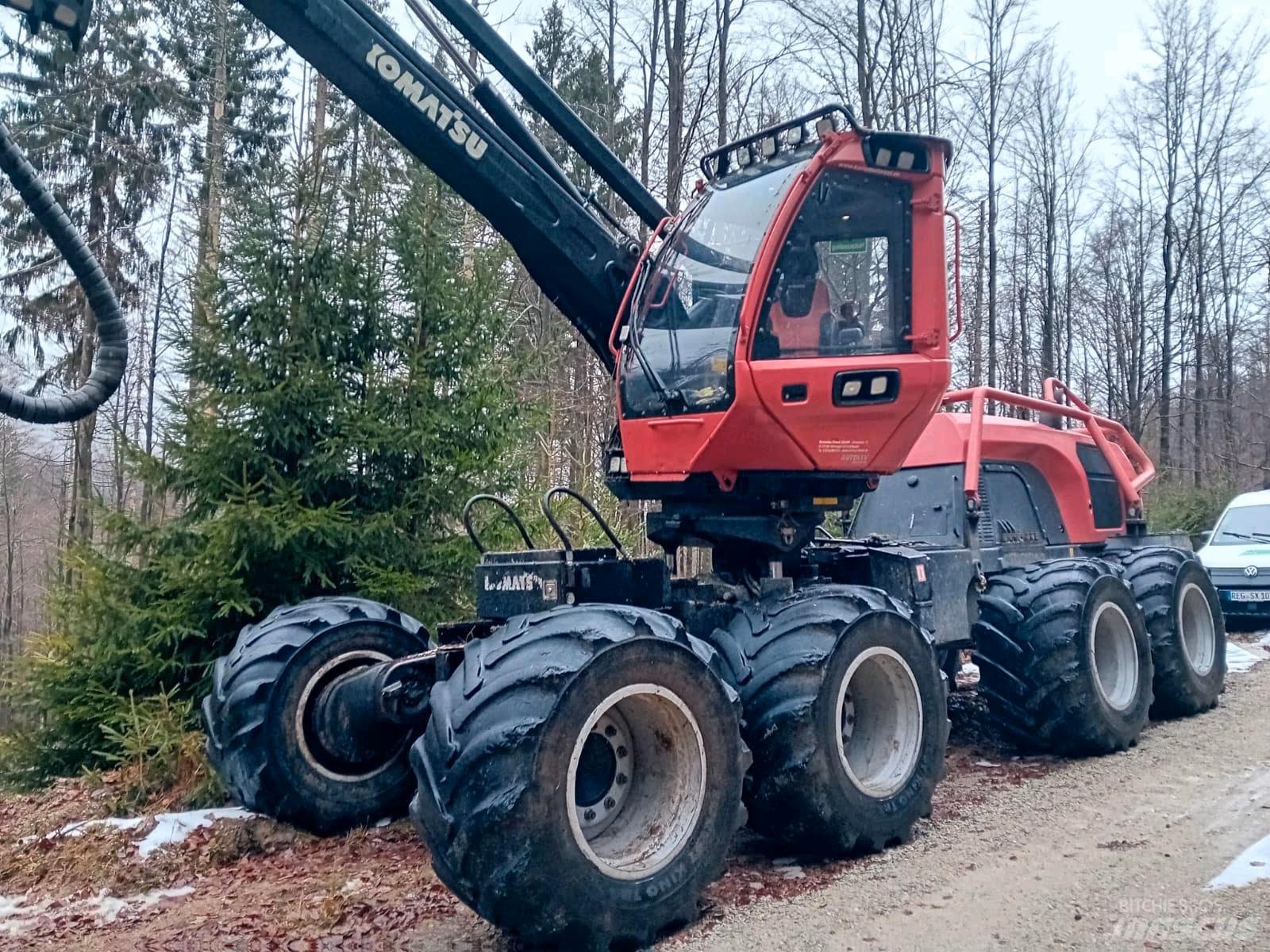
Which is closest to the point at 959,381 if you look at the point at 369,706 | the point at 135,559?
the point at 135,559

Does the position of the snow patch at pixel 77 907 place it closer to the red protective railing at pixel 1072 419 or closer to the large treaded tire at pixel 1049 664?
the large treaded tire at pixel 1049 664

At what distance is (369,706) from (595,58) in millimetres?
19060

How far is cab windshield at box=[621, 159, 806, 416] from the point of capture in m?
5.78

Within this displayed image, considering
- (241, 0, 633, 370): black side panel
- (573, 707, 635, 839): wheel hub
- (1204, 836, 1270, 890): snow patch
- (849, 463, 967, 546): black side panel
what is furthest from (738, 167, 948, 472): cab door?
(1204, 836, 1270, 890): snow patch

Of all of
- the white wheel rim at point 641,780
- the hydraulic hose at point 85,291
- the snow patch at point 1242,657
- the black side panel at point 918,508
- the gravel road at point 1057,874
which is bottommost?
the gravel road at point 1057,874

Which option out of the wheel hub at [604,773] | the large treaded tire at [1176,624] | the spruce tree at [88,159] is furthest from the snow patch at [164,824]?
the spruce tree at [88,159]

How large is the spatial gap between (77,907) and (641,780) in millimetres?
2640

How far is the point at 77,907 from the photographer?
197 inches

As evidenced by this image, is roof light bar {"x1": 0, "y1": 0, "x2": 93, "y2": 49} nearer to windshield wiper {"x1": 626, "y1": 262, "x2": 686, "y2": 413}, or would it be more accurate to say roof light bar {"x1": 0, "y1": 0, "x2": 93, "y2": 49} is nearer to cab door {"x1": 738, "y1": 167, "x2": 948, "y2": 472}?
windshield wiper {"x1": 626, "y1": 262, "x2": 686, "y2": 413}

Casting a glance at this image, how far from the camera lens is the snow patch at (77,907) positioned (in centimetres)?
486

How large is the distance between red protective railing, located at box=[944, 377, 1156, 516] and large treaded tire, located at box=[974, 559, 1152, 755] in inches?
31.2

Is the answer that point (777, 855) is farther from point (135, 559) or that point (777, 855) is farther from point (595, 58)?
point (595, 58)

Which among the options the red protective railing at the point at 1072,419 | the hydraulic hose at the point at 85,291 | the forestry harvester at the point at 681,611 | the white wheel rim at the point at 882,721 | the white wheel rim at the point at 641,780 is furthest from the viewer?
the red protective railing at the point at 1072,419

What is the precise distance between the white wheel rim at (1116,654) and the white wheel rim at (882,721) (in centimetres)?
287
